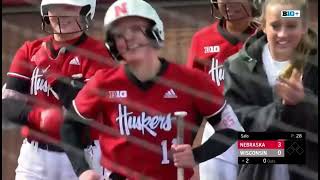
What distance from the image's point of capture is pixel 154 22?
1.99 metres

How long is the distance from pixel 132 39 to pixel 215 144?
0.30 metres

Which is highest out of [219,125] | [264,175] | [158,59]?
[158,59]

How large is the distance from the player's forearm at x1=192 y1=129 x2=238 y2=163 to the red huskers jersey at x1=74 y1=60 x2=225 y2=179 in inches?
2.1

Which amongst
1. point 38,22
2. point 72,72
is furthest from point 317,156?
point 38,22

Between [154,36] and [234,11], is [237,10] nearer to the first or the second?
[234,11]

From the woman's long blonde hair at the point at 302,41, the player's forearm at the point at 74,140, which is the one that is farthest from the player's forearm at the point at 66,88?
the woman's long blonde hair at the point at 302,41

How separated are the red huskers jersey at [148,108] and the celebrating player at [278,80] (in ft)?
0.27

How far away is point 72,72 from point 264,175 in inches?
24.1

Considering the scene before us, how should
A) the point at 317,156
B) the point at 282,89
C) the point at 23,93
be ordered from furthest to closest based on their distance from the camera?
the point at 23,93, the point at 317,156, the point at 282,89

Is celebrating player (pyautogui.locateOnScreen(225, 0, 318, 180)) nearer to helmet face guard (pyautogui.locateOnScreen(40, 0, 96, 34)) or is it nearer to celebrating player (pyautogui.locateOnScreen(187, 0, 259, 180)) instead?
celebrating player (pyautogui.locateOnScreen(187, 0, 259, 180))

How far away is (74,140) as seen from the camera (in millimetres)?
2027

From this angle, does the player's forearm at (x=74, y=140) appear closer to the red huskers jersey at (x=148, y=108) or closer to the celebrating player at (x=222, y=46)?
the red huskers jersey at (x=148, y=108)

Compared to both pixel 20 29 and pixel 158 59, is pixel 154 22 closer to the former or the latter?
pixel 158 59

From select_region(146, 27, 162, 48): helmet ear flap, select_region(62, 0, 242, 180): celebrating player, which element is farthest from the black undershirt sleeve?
select_region(146, 27, 162, 48): helmet ear flap
